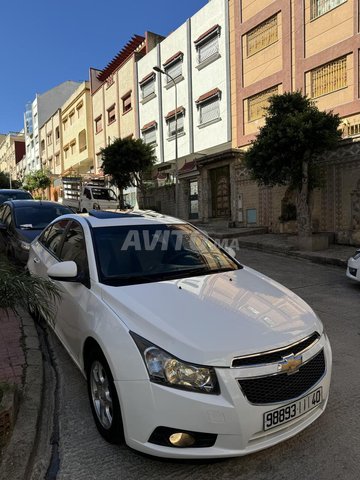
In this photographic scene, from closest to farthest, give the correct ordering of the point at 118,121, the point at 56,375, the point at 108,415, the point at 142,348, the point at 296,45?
the point at 142,348, the point at 108,415, the point at 56,375, the point at 296,45, the point at 118,121

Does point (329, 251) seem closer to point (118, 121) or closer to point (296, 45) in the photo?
point (296, 45)

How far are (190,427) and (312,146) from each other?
10.2 m

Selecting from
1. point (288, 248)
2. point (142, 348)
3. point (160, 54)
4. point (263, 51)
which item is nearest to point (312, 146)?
point (288, 248)

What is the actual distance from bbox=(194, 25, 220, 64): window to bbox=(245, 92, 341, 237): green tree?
10.3m

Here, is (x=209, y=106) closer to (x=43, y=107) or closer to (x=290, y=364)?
(x=290, y=364)

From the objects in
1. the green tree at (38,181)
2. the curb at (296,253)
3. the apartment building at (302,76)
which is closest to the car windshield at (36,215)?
the curb at (296,253)

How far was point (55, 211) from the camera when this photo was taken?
29.1 feet

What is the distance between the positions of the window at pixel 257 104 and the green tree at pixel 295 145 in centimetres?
594

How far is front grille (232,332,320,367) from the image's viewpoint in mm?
2273

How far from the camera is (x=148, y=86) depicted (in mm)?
26594

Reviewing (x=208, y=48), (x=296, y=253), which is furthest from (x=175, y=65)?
(x=296, y=253)

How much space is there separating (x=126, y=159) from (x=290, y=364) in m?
19.9

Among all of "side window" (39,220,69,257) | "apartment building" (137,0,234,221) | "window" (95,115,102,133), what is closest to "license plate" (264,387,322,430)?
"side window" (39,220,69,257)

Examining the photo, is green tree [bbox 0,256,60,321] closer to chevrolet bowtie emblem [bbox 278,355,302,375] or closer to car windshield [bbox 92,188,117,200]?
chevrolet bowtie emblem [bbox 278,355,302,375]
